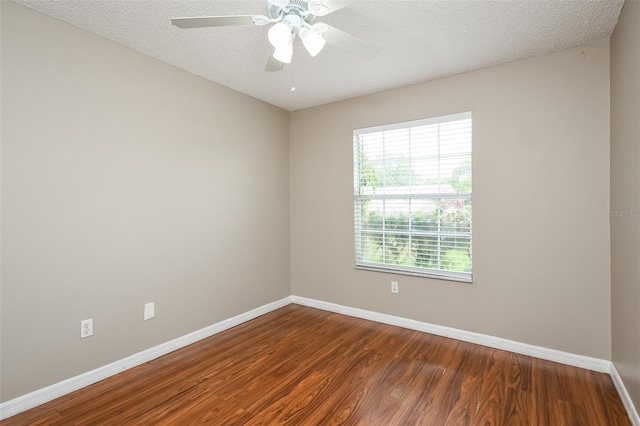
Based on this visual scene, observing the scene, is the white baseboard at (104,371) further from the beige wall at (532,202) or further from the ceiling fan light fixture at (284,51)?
the ceiling fan light fixture at (284,51)

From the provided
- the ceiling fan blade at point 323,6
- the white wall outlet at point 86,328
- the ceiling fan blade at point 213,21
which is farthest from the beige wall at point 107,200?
the ceiling fan blade at point 323,6

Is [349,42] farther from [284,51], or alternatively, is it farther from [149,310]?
[149,310]

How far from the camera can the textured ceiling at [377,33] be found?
1.94 meters

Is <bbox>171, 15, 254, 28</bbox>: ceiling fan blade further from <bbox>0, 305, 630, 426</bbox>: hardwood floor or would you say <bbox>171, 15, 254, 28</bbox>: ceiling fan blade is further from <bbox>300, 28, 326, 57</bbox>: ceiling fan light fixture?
<bbox>0, 305, 630, 426</bbox>: hardwood floor

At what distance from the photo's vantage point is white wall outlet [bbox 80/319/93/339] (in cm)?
220

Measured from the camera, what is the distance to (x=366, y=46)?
1.82 metres

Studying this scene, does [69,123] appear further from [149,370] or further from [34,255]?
[149,370]

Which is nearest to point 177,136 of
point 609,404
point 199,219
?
point 199,219

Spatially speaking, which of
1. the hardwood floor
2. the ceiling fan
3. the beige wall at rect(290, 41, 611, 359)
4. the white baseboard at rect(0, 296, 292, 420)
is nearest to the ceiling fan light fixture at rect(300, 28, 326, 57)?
the ceiling fan

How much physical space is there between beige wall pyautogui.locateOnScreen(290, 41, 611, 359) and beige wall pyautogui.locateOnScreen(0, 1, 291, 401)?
173 cm

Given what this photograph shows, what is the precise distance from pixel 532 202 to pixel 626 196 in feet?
2.27

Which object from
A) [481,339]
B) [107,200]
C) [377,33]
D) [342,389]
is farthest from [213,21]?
[481,339]

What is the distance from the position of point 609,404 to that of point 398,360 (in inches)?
52.0

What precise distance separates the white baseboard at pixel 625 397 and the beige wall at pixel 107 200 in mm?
3135
